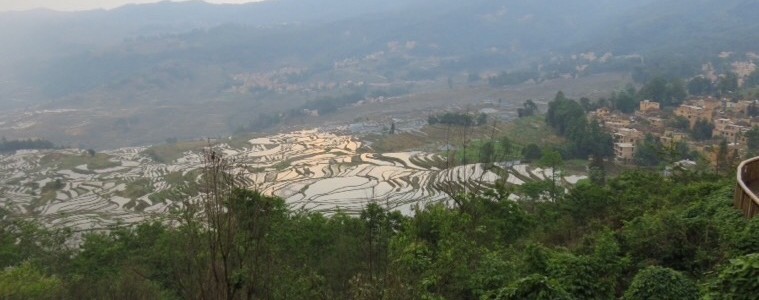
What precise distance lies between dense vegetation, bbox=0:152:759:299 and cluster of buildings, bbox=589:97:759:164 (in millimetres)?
20713

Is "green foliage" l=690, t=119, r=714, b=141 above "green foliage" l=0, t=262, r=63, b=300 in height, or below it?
below

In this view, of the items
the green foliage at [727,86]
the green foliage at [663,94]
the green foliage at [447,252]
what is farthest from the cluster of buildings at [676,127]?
the green foliage at [447,252]

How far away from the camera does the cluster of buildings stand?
115ft

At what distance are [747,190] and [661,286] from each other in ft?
9.98

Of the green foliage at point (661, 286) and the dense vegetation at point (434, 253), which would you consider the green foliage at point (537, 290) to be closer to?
the dense vegetation at point (434, 253)

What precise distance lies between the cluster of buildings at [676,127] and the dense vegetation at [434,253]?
2071 centimetres

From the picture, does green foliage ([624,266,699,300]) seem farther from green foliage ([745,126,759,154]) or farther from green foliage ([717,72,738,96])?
green foliage ([717,72,738,96])

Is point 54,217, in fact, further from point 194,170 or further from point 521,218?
point 521,218

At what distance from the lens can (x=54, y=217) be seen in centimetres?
2962

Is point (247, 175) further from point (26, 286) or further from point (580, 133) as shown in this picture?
point (580, 133)

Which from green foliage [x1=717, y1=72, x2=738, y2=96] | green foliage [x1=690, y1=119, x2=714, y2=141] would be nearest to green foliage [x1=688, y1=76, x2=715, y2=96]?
green foliage [x1=717, y1=72, x2=738, y2=96]

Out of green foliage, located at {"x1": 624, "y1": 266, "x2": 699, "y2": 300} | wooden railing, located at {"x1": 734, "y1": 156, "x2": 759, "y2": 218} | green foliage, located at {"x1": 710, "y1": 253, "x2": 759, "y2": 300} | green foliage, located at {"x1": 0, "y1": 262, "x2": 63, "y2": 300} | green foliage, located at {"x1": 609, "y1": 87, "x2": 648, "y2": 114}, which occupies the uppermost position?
green foliage, located at {"x1": 710, "y1": 253, "x2": 759, "y2": 300}

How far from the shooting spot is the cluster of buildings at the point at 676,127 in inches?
1384

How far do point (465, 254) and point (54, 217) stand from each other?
1123 inches
